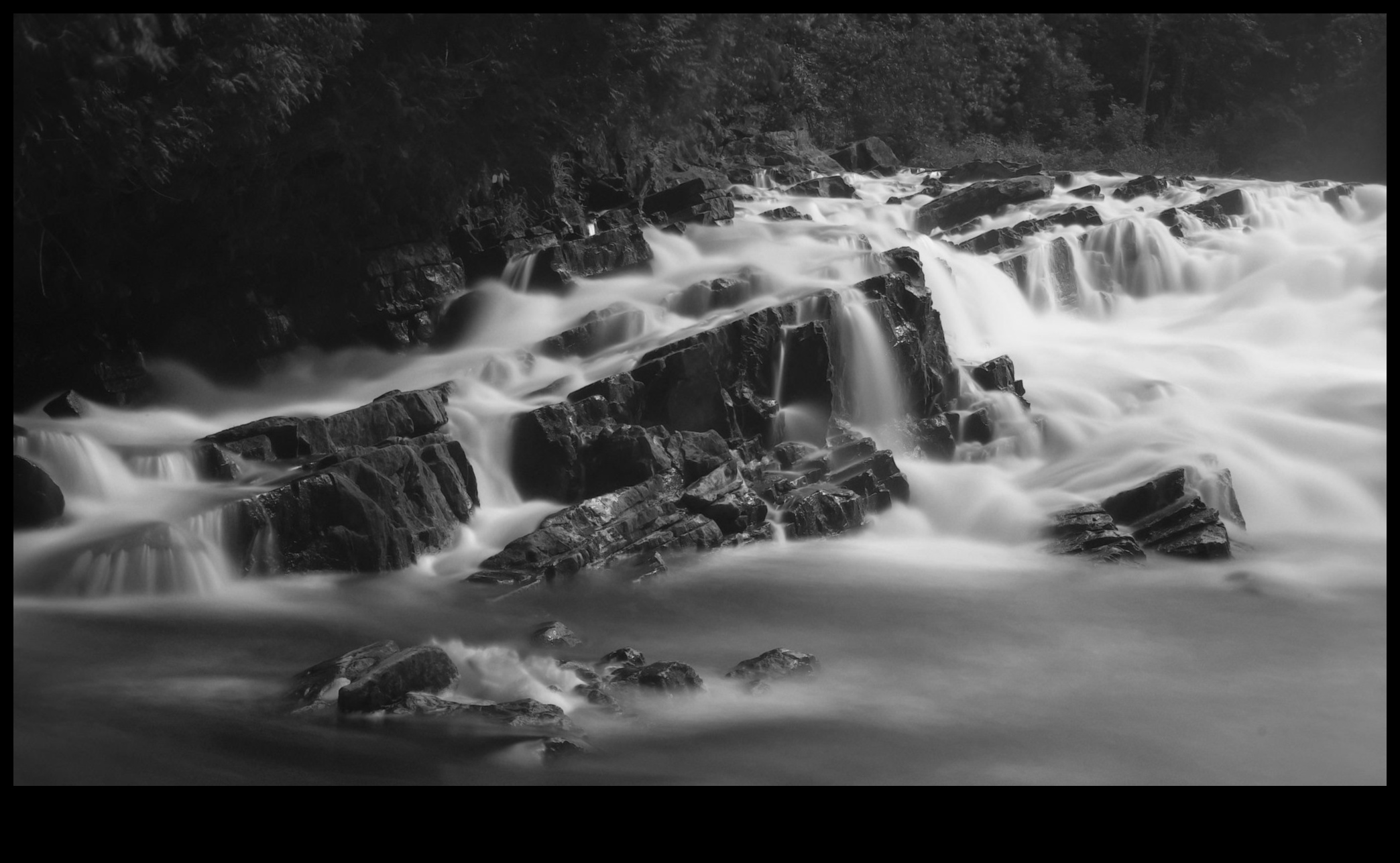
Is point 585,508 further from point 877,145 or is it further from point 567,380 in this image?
point 877,145

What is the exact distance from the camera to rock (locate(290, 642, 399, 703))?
359 inches

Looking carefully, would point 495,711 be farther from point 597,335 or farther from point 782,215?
point 782,215

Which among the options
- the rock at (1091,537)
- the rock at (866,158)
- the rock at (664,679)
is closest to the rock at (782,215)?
the rock at (866,158)

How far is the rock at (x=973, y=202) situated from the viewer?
85.8 ft

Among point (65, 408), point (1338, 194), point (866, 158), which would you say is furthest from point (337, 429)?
point (1338, 194)

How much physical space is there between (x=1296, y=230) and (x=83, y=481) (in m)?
22.1

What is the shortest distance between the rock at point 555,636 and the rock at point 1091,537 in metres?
5.29

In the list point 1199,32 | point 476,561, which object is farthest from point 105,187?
point 1199,32

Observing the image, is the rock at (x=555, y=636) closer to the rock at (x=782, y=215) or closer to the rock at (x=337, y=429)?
the rock at (x=337, y=429)

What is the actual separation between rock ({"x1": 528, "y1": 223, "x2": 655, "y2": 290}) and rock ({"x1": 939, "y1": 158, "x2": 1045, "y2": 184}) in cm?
1263

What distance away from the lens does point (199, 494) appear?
12.7 metres

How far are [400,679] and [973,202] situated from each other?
66.2 ft

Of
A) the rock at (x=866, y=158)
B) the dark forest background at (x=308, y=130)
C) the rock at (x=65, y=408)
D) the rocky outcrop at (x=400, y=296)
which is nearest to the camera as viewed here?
the dark forest background at (x=308, y=130)
